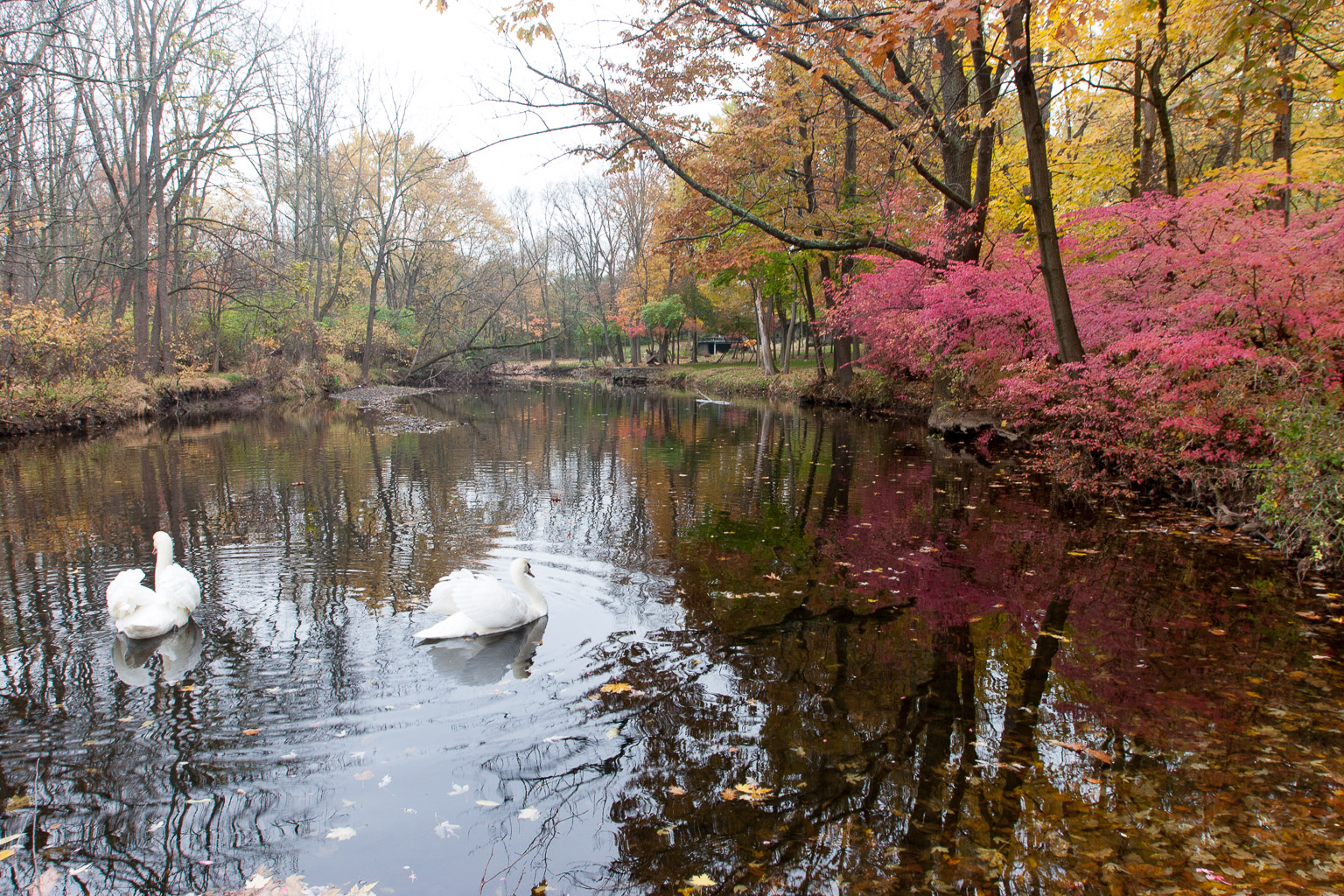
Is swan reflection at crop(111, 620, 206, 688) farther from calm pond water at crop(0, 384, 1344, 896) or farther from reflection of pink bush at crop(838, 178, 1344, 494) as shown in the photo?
reflection of pink bush at crop(838, 178, 1344, 494)

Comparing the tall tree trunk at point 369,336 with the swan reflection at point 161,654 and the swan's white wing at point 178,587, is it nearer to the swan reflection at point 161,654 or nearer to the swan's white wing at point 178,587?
the swan's white wing at point 178,587

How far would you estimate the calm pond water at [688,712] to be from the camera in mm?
2867

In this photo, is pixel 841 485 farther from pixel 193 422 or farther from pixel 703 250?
pixel 193 422

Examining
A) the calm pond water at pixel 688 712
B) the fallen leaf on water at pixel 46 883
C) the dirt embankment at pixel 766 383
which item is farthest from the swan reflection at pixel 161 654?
the dirt embankment at pixel 766 383

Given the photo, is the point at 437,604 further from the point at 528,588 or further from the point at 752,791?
the point at 752,791

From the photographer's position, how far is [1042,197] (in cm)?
909

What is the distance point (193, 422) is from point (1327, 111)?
30.6 meters

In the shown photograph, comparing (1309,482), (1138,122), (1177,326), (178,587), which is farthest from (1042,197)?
(178,587)

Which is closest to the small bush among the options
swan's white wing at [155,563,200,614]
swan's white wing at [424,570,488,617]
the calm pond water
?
the calm pond water

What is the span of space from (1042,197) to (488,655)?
8.90 meters

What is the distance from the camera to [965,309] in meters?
12.6

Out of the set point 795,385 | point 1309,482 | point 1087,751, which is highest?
point 795,385

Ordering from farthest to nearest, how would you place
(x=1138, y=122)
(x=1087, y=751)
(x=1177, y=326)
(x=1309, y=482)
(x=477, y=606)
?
(x=1138, y=122) → (x=1177, y=326) → (x=1309, y=482) → (x=477, y=606) → (x=1087, y=751)

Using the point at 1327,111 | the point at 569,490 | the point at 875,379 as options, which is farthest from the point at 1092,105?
the point at 569,490
